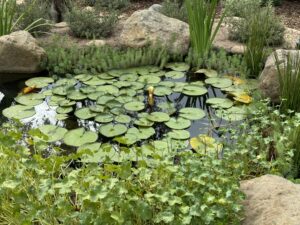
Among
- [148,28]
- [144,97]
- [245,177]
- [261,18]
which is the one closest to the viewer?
[245,177]

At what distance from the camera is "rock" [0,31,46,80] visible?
486cm

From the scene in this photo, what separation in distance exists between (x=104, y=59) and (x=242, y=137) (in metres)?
2.20

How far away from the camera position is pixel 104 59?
5.00 metres

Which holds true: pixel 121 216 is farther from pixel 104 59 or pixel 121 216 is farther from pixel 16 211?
pixel 104 59

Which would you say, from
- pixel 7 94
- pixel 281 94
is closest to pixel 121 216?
pixel 281 94

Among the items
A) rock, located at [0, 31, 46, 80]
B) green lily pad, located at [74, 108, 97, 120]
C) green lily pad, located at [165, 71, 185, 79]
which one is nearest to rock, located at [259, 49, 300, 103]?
green lily pad, located at [165, 71, 185, 79]

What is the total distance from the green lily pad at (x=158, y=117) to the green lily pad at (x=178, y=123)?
0.17 feet

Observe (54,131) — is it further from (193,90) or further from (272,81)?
(272,81)

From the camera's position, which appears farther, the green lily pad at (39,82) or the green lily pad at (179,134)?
the green lily pad at (39,82)

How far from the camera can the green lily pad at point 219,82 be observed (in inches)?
184

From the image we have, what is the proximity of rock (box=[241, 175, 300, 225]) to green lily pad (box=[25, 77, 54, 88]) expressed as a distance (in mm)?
2799

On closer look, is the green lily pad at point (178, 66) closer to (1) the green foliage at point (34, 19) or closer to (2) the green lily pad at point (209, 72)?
(2) the green lily pad at point (209, 72)

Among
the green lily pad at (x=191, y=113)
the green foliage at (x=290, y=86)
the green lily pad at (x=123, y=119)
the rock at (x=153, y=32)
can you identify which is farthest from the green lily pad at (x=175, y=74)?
the green foliage at (x=290, y=86)

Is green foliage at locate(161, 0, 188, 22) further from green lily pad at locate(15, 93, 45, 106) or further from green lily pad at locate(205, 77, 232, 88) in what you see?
green lily pad at locate(15, 93, 45, 106)
